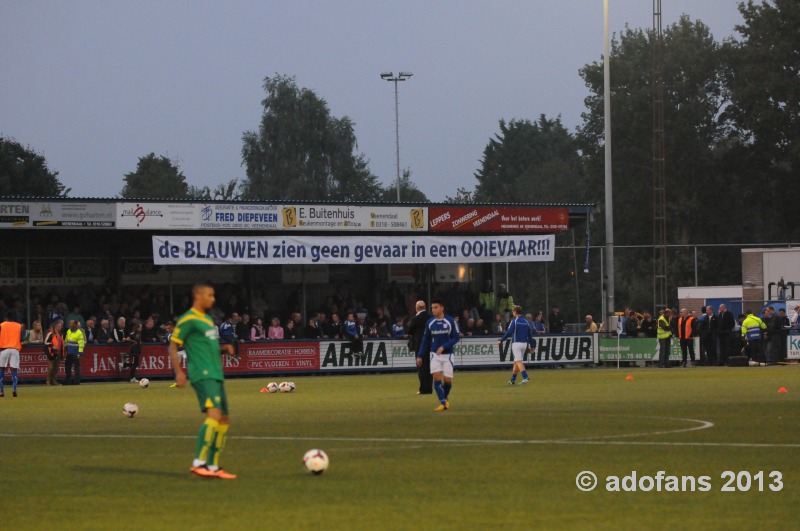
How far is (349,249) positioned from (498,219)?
21.3 ft

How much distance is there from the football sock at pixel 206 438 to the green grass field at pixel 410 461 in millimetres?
238

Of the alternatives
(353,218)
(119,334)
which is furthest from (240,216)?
(119,334)

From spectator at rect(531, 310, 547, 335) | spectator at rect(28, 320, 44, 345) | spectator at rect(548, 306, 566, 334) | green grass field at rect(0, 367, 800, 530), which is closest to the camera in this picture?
green grass field at rect(0, 367, 800, 530)

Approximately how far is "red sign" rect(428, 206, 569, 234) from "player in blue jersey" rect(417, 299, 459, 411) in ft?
73.5

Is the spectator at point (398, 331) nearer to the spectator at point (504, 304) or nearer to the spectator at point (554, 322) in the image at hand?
the spectator at point (504, 304)

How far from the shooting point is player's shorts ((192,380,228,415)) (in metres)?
12.4

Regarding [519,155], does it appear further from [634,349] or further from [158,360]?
[158,360]

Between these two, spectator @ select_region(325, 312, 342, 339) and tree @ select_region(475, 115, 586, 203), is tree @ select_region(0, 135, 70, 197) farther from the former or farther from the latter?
tree @ select_region(475, 115, 586, 203)

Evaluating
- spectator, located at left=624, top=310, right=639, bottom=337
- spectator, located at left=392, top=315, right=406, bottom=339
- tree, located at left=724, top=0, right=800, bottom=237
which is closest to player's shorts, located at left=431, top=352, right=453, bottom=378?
spectator, located at left=392, top=315, right=406, bottom=339

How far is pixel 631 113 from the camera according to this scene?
301ft

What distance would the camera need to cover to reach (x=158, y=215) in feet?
136

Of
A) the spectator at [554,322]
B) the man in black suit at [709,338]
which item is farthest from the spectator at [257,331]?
the man in black suit at [709,338]

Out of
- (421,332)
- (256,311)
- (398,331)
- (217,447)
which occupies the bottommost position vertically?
(217,447)

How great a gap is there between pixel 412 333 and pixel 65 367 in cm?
1364
